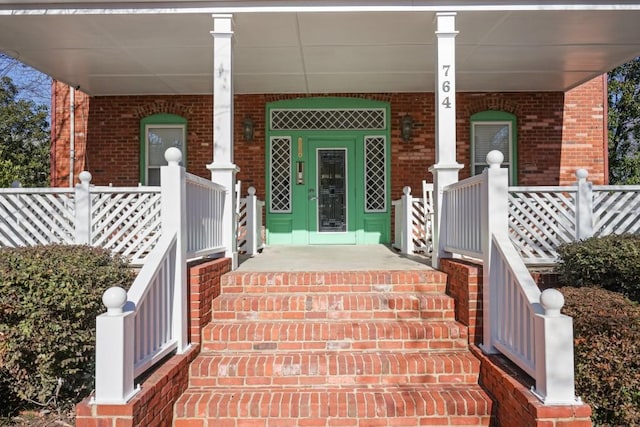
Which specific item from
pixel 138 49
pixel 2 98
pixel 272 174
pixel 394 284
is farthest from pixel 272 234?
pixel 2 98

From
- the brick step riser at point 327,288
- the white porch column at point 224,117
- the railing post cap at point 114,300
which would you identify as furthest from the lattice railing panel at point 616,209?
the railing post cap at point 114,300

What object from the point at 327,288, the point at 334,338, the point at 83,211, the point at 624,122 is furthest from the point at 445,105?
the point at 624,122

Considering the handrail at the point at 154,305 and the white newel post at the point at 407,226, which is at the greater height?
the white newel post at the point at 407,226

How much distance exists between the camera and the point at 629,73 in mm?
19375

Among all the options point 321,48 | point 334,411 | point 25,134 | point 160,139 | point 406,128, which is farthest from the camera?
point 25,134

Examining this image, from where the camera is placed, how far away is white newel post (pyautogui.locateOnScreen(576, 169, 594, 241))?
17.2 feet

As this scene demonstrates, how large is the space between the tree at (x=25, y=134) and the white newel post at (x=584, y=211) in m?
20.3

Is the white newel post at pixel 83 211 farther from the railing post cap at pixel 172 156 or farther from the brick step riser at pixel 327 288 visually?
the railing post cap at pixel 172 156

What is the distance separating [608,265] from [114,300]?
13.2ft

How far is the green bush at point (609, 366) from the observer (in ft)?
10.3

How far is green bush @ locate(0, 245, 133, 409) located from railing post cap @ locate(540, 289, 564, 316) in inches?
130

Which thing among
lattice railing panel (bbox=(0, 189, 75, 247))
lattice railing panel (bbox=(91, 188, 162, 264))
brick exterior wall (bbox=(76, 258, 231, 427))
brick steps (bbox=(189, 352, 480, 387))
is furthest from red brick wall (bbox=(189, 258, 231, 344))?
lattice railing panel (bbox=(0, 189, 75, 247))

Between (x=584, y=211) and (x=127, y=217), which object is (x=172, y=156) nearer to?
(x=127, y=217)

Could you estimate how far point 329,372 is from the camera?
3.85 meters
